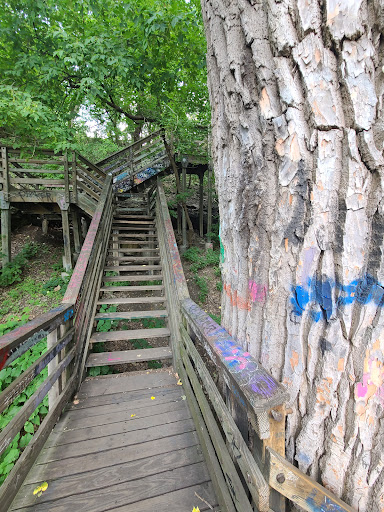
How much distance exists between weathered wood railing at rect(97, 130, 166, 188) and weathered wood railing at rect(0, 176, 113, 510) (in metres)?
5.58

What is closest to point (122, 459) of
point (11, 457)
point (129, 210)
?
point (11, 457)

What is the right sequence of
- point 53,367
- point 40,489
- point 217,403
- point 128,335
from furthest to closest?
point 128,335
point 53,367
point 40,489
point 217,403

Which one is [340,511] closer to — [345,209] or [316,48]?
[345,209]

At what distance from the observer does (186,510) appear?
4.63 feet

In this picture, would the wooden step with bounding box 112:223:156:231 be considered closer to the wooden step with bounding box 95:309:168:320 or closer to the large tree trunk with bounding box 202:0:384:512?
the wooden step with bounding box 95:309:168:320

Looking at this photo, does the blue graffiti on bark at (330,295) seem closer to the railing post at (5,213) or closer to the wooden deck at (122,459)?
the wooden deck at (122,459)

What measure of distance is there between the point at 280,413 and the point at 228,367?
0.28 meters

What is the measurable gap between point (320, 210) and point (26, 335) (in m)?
1.82

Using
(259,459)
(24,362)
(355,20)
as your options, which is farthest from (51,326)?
(355,20)

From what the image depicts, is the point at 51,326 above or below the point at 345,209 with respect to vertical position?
below

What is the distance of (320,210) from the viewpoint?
2.80ft

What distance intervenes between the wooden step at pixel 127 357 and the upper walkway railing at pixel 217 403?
18 centimetres

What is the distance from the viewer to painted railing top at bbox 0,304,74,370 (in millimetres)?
1374

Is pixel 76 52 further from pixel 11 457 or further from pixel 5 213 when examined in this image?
pixel 11 457
